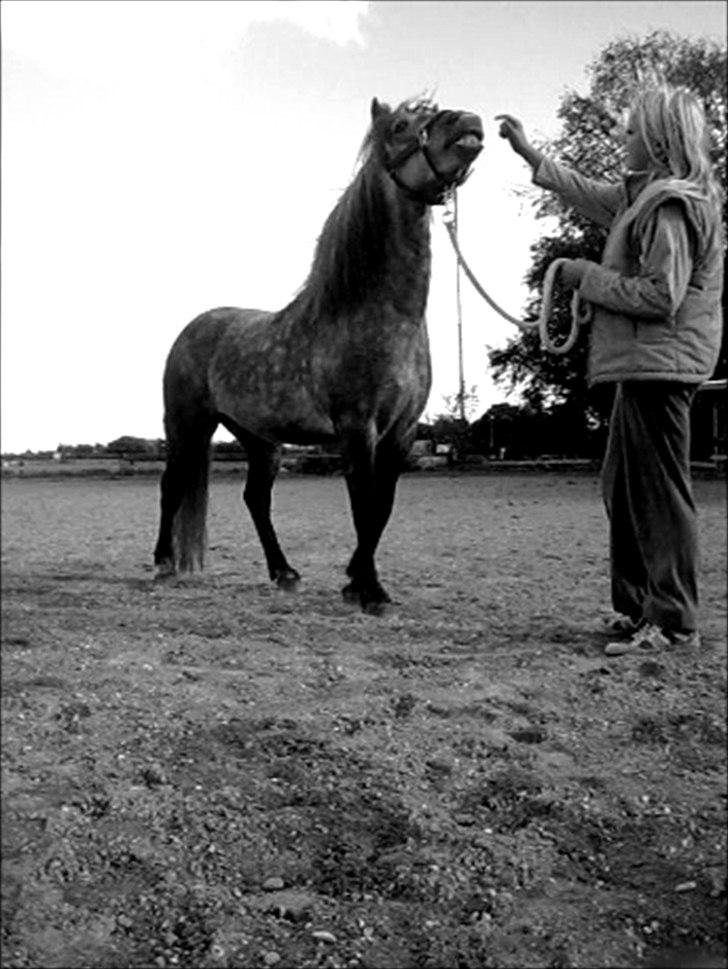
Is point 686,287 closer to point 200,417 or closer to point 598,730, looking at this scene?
point 598,730

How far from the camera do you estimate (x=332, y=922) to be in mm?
1024

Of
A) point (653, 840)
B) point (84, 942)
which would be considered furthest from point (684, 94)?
point (84, 942)

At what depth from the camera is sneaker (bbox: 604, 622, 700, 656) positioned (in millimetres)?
1578

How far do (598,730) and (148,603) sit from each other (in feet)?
→ 1.51

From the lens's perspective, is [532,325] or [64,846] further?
[532,325]

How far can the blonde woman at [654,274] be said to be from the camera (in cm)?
135

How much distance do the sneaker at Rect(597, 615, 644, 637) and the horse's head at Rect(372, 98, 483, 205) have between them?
591 millimetres

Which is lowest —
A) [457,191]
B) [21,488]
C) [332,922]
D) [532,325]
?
[332,922]

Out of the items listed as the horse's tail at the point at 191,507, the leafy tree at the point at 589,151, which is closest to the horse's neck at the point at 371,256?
the leafy tree at the point at 589,151

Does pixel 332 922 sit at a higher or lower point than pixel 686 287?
lower

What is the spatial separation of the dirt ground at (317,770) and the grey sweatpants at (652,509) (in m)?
0.13

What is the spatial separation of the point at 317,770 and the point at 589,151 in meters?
0.80

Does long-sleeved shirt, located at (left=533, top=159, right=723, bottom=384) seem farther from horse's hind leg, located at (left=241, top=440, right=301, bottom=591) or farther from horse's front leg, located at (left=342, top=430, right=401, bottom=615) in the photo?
horse's hind leg, located at (left=241, top=440, right=301, bottom=591)

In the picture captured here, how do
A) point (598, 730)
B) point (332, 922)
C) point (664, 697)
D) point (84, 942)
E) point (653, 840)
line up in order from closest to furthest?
point (84, 942) < point (332, 922) < point (653, 840) < point (598, 730) < point (664, 697)
